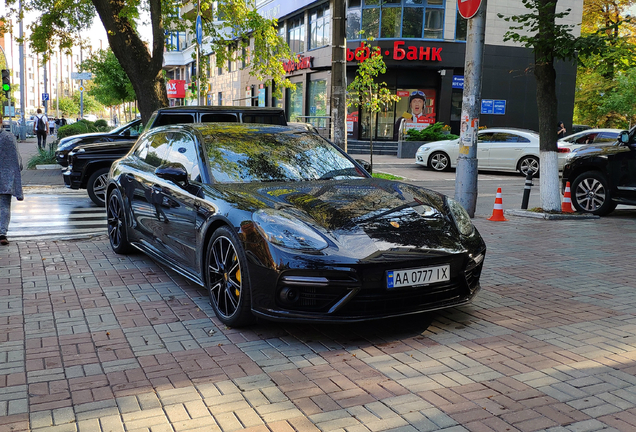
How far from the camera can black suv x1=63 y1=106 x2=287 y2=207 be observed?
10.7 meters

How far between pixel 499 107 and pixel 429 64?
457 cm

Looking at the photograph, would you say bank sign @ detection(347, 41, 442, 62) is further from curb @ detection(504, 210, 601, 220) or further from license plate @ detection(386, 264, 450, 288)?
license plate @ detection(386, 264, 450, 288)

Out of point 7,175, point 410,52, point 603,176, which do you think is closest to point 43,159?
point 7,175

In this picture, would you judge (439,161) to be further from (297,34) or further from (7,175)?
(297,34)

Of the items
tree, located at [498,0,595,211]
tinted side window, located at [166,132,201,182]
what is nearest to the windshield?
tinted side window, located at [166,132,201,182]

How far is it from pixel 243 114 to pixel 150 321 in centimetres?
643

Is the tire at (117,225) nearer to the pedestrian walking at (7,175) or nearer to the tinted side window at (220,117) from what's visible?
the pedestrian walking at (7,175)

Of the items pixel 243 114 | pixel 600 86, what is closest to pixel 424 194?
pixel 243 114

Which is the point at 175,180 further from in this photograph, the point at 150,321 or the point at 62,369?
the point at 62,369

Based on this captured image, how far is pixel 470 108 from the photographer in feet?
32.7

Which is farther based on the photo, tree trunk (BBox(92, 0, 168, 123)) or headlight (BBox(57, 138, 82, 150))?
tree trunk (BBox(92, 0, 168, 123))

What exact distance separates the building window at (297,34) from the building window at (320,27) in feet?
3.68

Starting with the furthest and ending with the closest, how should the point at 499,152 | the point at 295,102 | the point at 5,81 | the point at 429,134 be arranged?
1. the point at 295,102
2. the point at 429,134
3. the point at 5,81
4. the point at 499,152

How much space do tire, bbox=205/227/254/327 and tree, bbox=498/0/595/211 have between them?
7772mm
